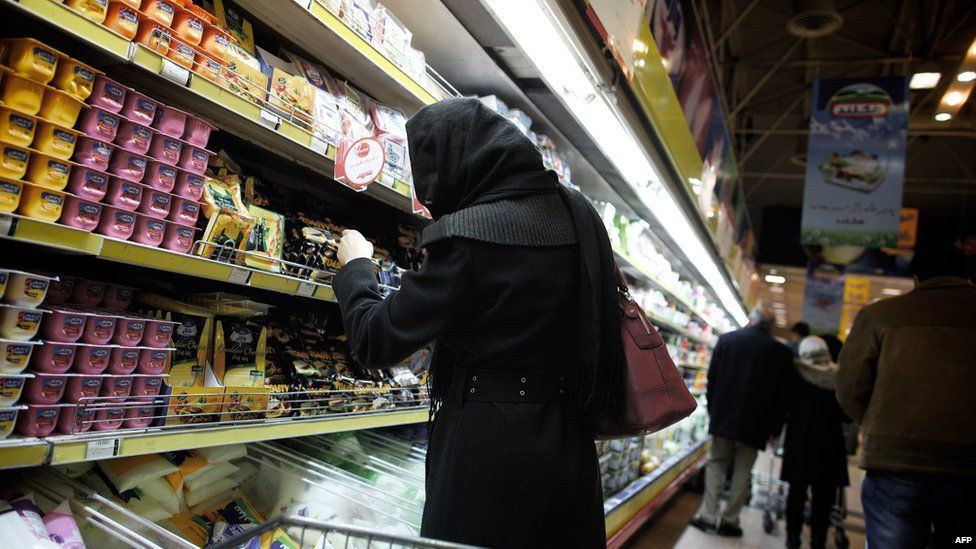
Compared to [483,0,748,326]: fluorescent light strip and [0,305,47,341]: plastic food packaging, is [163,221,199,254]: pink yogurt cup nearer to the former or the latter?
[0,305,47,341]: plastic food packaging

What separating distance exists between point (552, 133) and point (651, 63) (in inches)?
22.2

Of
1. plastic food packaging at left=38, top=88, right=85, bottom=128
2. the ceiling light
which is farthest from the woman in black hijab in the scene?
the ceiling light

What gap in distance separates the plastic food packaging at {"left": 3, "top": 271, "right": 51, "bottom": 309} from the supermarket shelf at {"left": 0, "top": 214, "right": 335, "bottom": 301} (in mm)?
62

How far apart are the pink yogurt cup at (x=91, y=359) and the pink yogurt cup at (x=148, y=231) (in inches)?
8.7

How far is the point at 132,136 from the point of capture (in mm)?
1248

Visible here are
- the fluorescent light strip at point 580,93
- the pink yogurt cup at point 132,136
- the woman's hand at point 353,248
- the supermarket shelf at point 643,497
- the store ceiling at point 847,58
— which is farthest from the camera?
the store ceiling at point 847,58

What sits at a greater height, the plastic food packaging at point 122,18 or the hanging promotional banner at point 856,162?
the hanging promotional banner at point 856,162

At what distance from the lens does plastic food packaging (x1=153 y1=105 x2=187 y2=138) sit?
1.32 m

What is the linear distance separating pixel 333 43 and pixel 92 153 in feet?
3.26

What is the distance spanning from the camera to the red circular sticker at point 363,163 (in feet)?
5.51

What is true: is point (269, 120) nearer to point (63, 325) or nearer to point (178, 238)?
point (178, 238)

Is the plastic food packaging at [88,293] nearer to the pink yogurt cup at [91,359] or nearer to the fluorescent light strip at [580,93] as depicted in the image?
the pink yogurt cup at [91,359]

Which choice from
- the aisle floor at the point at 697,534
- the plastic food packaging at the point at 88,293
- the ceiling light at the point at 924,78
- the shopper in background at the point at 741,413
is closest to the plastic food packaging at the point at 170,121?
the plastic food packaging at the point at 88,293

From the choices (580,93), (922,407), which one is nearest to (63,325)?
(580,93)
